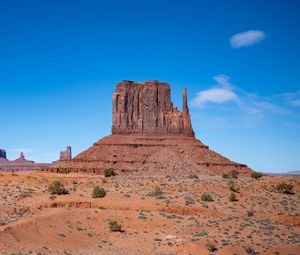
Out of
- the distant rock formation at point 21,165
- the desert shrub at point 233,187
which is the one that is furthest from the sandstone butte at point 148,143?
the distant rock formation at point 21,165

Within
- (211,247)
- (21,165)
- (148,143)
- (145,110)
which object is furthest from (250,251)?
(21,165)

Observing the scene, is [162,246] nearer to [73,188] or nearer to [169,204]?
[169,204]

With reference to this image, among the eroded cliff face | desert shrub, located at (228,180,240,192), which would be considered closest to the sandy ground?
desert shrub, located at (228,180,240,192)

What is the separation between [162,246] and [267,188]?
89.1 feet

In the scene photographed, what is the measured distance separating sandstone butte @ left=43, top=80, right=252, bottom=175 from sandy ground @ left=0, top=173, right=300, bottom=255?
35915 millimetres

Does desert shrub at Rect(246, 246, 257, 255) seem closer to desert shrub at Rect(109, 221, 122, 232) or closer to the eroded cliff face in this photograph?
desert shrub at Rect(109, 221, 122, 232)

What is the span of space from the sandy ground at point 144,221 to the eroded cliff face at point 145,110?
55194 mm

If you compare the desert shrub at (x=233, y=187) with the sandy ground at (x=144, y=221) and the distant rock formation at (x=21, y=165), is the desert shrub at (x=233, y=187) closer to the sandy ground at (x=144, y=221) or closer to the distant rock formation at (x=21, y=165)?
the sandy ground at (x=144, y=221)

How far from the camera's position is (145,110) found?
359ft

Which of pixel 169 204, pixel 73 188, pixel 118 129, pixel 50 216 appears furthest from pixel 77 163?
pixel 50 216

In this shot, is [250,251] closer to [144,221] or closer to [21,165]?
[144,221]

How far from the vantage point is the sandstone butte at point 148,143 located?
8688 cm

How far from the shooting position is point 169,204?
136ft

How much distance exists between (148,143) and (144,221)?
6203 centimetres
